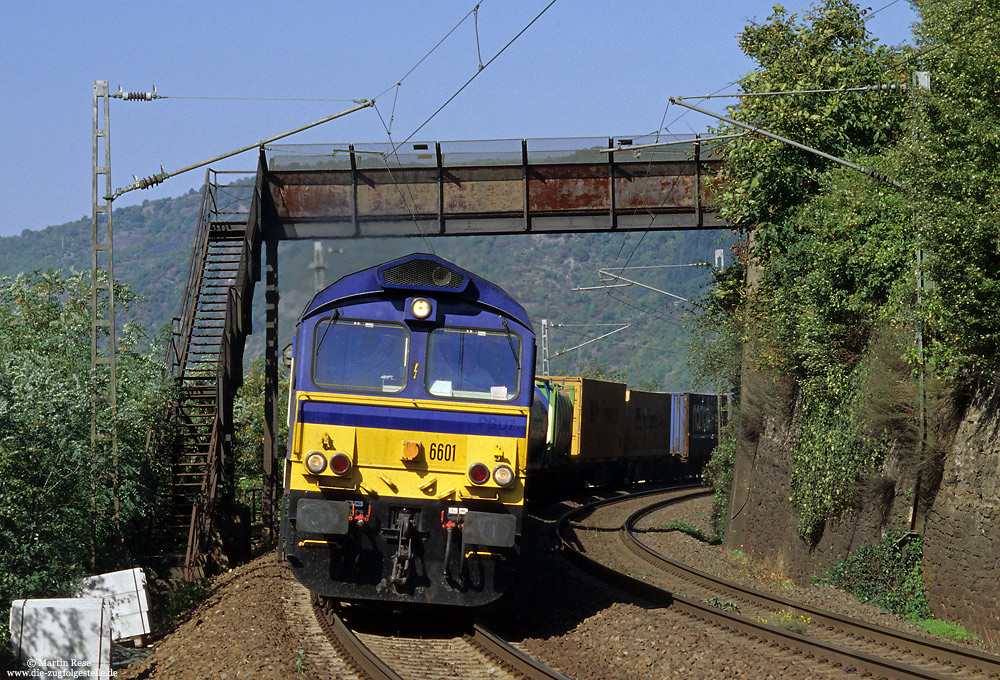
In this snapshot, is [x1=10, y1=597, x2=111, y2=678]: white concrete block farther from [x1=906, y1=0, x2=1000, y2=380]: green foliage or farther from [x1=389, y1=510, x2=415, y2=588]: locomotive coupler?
[x1=906, y1=0, x2=1000, y2=380]: green foliage

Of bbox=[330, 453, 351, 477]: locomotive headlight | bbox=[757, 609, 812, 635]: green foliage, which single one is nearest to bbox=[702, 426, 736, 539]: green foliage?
bbox=[757, 609, 812, 635]: green foliage

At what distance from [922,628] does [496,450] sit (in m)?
6.60

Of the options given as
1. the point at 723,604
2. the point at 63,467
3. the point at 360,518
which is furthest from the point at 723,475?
the point at 63,467

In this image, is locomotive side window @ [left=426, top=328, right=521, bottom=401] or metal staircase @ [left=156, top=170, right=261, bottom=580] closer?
locomotive side window @ [left=426, top=328, right=521, bottom=401]

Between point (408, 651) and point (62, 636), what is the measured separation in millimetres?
3577

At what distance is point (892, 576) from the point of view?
48.7 ft

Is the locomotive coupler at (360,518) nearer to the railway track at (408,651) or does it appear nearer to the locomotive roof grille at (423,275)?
the railway track at (408,651)

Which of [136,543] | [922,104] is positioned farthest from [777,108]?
[136,543]

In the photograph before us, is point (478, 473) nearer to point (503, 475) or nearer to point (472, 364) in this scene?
point (503, 475)

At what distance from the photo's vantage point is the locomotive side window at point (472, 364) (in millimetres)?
11211

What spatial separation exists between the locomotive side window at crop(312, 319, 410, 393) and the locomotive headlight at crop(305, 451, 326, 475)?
0.87 metres

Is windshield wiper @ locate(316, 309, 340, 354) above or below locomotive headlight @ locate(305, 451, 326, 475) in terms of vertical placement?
above

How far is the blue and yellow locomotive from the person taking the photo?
10.7 metres

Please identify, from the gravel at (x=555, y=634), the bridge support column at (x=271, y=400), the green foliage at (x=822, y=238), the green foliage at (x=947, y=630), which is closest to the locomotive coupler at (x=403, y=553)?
the gravel at (x=555, y=634)
